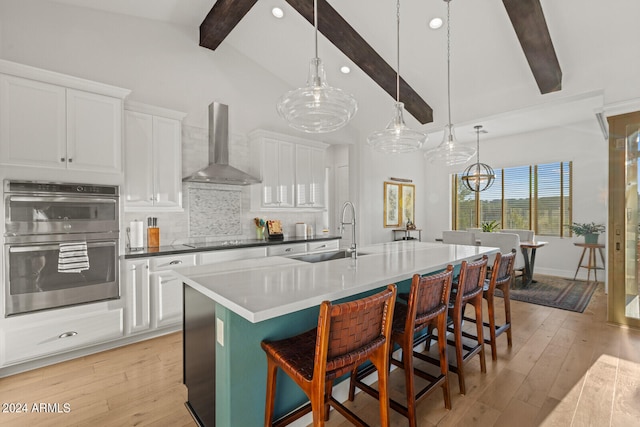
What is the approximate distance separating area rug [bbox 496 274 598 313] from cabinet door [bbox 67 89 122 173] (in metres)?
5.26

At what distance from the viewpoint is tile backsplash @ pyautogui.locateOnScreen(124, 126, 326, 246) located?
3.83 m

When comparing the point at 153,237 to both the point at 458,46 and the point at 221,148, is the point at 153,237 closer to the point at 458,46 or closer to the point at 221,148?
the point at 221,148

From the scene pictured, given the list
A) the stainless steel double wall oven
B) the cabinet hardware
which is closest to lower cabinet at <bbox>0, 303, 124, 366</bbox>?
the cabinet hardware

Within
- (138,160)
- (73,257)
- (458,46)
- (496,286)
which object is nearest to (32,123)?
(138,160)

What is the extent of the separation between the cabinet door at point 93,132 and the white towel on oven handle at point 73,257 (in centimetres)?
70

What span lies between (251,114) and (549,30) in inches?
152

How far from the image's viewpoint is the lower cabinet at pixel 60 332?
244cm

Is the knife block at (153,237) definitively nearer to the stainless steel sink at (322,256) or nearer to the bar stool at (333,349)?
the stainless steel sink at (322,256)

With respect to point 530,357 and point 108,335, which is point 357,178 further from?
point 108,335

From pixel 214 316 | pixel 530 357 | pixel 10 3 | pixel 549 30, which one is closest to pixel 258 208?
pixel 214 316

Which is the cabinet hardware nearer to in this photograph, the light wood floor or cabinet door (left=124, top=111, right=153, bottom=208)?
the light wood floor

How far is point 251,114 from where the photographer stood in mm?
4656

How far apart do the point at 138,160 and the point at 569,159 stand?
24.7 feet

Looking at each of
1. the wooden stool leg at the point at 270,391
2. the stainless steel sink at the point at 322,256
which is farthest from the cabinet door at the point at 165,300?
the wooden stool leg at the point at 270,391
